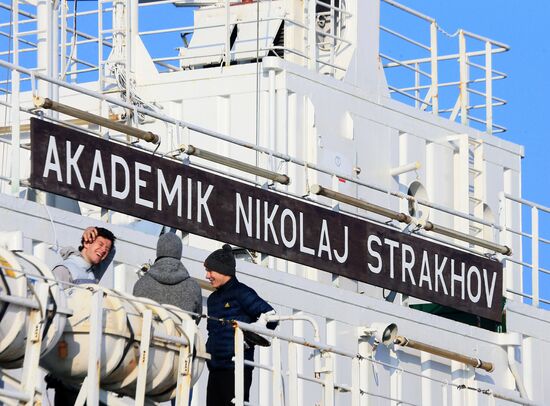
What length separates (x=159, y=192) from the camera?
17.9 meters

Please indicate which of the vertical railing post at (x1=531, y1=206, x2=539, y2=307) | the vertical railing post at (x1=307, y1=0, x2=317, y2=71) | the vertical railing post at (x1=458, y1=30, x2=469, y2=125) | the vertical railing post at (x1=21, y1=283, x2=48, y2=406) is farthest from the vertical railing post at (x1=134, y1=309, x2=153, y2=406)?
the vertical railing post at (x1=458, y1=30, x2=469, y2=125)

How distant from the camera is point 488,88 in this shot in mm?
25469

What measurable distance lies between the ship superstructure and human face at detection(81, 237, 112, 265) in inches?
29.3

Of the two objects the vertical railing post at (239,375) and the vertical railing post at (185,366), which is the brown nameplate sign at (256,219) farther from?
the vertical railing post at (185,366)

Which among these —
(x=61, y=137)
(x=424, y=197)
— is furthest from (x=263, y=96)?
(x=61, y=137)

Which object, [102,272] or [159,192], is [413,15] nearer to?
[159,192]

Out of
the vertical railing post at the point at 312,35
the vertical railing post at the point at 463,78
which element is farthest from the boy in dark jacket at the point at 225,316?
the vertical railing post at the point at 463,78

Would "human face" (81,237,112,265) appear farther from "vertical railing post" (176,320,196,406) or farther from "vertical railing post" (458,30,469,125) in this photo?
"vertical railing post" (458,30,469,125)

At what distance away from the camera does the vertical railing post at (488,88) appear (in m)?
25.4

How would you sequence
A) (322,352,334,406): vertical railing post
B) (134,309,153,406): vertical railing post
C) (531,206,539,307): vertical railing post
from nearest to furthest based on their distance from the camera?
1. (134,309,153,406): vertical railing post
2. (322,352,334,406): vertical railing post
3. (531,206,539,307): vertical railing post

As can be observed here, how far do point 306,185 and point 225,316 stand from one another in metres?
4.53

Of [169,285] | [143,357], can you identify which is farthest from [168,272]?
[143,357]

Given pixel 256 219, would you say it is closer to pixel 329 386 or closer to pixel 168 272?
pixel 329 386

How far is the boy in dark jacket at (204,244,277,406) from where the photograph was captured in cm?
1507
